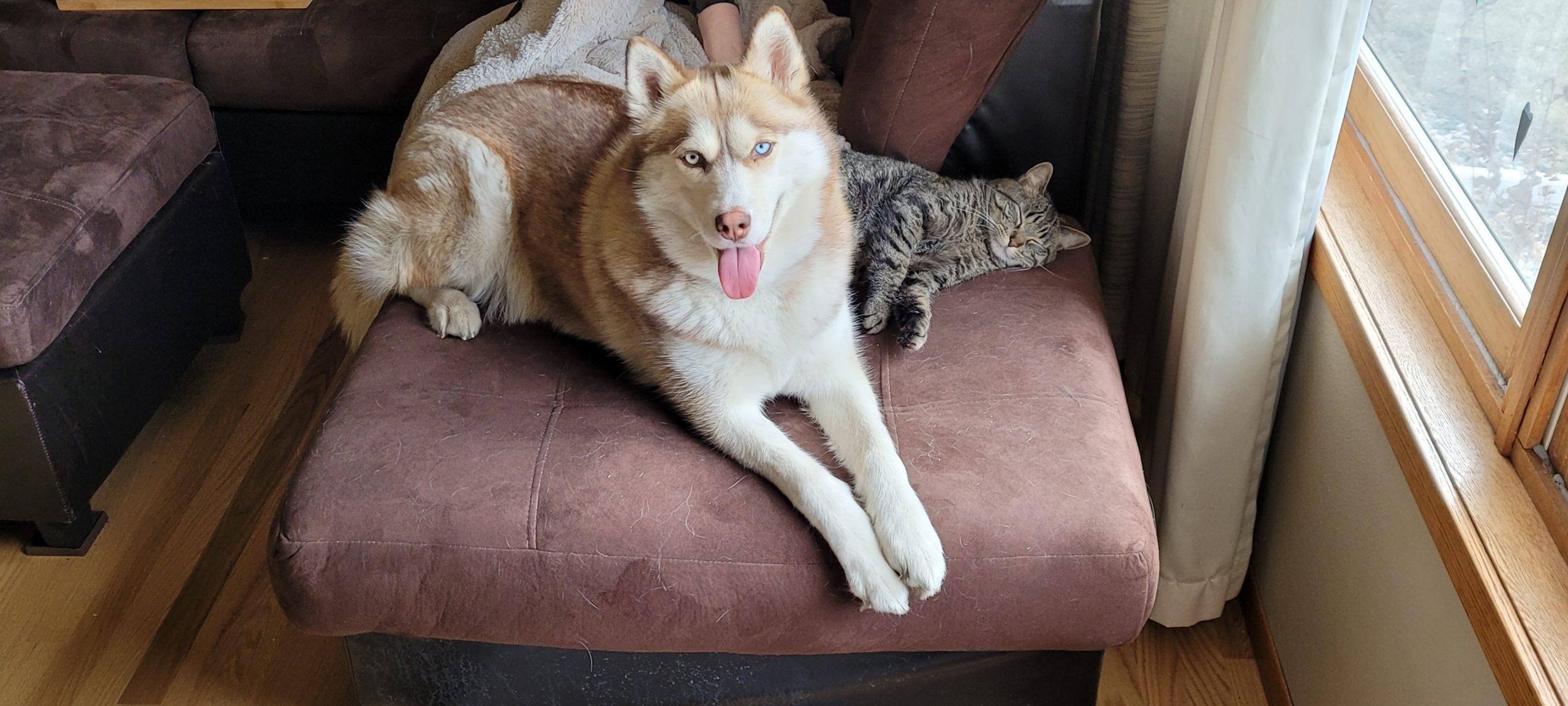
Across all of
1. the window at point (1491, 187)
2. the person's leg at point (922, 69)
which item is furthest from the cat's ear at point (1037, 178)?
the window at point (1491, 187)

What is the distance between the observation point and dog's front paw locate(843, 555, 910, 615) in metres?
1.26

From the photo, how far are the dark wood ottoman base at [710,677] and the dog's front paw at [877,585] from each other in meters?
0.19

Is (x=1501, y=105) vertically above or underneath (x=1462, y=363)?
above

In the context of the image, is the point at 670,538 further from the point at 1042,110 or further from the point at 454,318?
the point at 1042,110

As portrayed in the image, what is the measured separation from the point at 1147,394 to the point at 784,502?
0.87 metres

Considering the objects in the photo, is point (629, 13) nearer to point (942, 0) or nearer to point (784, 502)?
point (942, 0)

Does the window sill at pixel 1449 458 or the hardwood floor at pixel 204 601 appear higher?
the window sill at pixel 1449 458

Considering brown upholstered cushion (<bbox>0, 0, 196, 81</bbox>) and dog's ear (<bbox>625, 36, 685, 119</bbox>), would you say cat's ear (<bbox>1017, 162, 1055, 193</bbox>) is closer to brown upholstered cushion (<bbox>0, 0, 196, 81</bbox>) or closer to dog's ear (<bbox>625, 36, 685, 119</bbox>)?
dog's ear (<bbox>625, 36, 685, 119</bbox>)

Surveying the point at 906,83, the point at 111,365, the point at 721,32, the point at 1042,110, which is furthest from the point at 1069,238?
the point at 111,365

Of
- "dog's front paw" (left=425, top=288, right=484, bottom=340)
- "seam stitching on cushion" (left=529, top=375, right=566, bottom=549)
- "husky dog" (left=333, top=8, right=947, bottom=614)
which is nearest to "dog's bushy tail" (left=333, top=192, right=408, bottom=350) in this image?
"husky dog" (left=333, top=8, right=947, bottom=614)

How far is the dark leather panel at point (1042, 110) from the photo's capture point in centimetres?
177

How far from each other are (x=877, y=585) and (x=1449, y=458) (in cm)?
62

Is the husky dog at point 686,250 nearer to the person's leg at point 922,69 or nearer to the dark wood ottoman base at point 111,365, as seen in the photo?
the person's leg at point 922,69

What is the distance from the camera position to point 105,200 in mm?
1976
